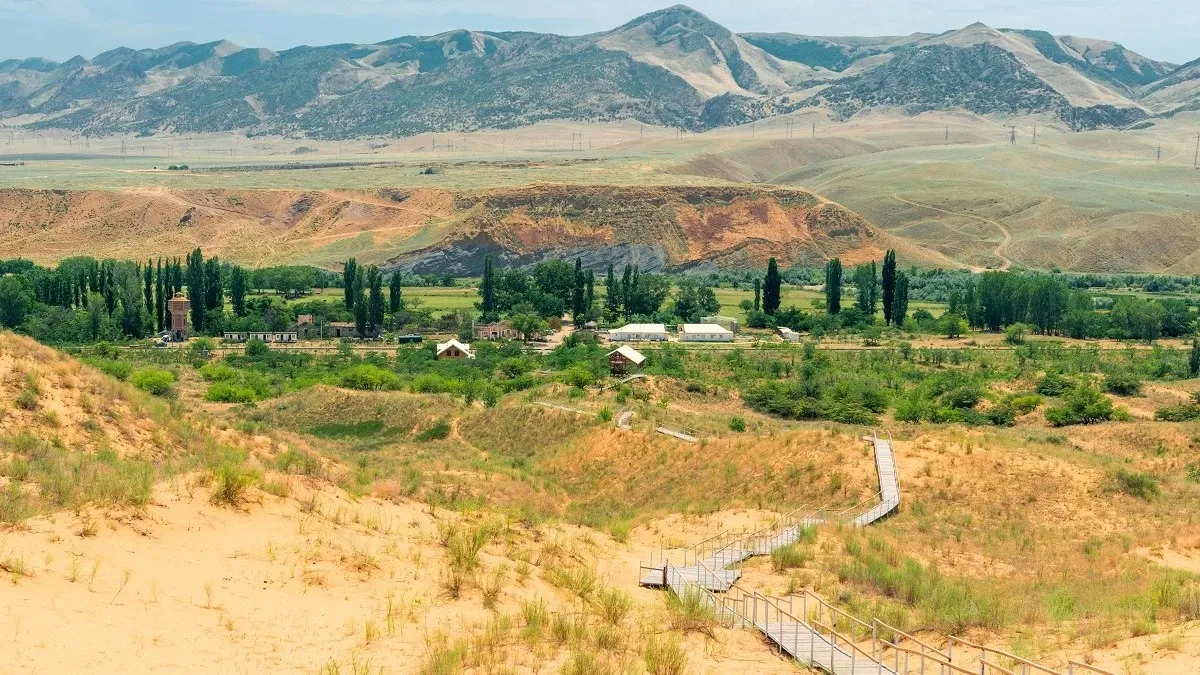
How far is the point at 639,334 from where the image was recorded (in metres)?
73.2

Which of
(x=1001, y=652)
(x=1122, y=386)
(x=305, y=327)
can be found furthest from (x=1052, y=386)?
(x=305, y=327)

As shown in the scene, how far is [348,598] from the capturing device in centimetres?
1655

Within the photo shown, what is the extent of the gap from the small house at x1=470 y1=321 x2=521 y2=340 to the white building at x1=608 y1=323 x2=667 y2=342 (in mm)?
5422

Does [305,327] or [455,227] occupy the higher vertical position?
[455,227]

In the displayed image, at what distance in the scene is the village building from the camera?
71.9 meters

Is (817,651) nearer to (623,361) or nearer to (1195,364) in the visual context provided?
(623,361)

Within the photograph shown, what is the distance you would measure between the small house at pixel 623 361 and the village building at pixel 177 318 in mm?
26516

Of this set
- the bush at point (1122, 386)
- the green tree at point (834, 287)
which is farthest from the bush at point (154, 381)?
the green tree at point (834, 287)

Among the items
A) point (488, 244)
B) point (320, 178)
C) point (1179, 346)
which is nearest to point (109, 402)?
point (1179, 346)

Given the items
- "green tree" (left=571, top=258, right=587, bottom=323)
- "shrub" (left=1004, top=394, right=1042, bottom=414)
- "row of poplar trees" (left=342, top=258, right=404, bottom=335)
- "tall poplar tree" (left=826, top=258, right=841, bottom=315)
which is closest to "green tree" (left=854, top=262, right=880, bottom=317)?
"tall poplar tree" (left=826, top=258, right=841, bottom=315)

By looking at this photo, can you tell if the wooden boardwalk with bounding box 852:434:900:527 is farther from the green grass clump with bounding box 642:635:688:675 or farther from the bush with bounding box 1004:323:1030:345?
the bush with bounding box 1004:323:1030:345

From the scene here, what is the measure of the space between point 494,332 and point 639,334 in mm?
8003

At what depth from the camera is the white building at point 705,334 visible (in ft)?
239

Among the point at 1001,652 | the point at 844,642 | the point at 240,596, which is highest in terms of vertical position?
the point at 240,596
